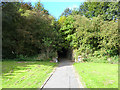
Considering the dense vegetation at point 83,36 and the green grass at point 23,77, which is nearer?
the green grass at point 23,77

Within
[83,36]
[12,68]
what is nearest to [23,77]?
[12,68]

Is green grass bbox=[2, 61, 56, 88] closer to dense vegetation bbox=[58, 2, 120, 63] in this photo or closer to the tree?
dense vegetation bbox=[58, 2, 120, 63]

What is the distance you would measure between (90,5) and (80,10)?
5.98 ft

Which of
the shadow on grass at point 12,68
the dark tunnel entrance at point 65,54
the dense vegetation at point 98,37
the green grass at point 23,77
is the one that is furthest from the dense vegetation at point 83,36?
the green grass at point 23,77

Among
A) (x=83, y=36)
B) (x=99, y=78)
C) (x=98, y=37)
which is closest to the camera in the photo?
(x=99, y=78)

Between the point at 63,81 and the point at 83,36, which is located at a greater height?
the point at 83,36

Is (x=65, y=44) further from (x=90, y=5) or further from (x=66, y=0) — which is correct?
(x=66, y=0)

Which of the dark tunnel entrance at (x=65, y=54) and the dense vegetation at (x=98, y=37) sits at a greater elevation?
the dense vegetation at (x=98, y=37)

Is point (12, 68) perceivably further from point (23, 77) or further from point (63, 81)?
point (63, 81)

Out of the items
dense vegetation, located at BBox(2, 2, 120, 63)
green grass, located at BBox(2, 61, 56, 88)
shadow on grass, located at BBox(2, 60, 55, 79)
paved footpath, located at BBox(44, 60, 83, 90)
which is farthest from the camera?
dense vegetation, located at BBox(2, 2, 120, 63)

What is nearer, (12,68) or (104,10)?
(12,68)

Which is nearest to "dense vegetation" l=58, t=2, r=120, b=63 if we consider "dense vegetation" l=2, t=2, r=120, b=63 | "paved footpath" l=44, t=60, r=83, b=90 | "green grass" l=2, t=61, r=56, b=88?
"dense vegetation" l=2, t=2, r=120, b=63

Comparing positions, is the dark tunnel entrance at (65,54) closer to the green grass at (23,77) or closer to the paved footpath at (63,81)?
the green grass at (23,77)

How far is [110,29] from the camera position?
7859 millimetres
